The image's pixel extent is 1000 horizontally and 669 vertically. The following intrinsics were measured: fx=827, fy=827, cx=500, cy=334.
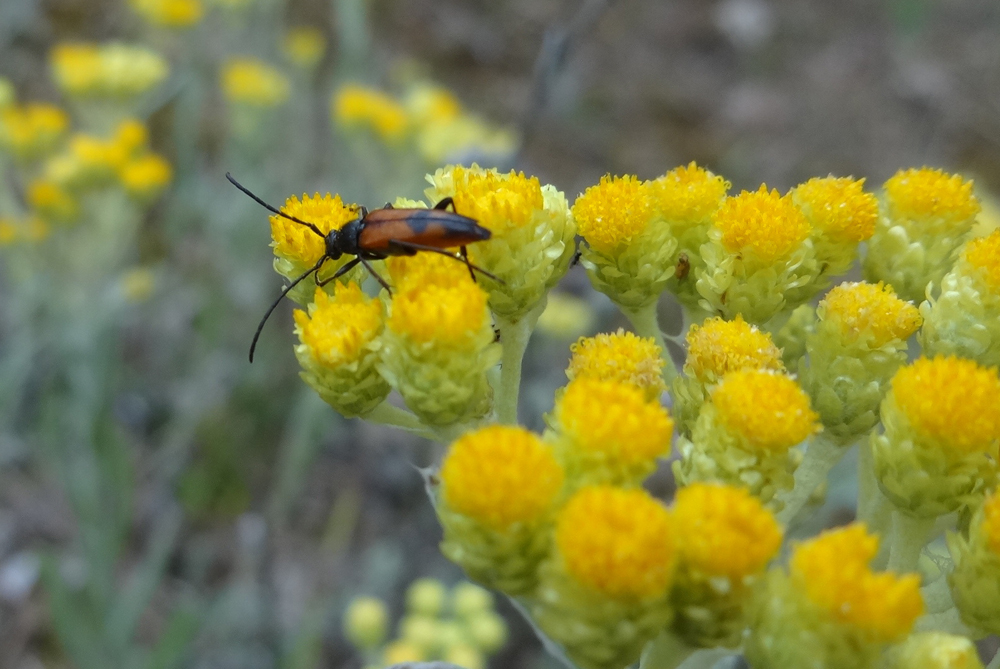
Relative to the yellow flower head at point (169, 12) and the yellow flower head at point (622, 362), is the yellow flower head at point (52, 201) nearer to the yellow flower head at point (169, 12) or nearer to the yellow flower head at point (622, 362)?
the yellow flower head at point (169, 12)

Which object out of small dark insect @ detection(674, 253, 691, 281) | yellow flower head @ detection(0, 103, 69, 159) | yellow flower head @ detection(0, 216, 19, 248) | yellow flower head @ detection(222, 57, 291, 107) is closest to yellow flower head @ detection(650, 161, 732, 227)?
small dark insect @ detection(674, 253, 691, 281)

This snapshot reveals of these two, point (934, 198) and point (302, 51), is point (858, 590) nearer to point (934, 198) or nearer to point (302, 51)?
point (934, 198)

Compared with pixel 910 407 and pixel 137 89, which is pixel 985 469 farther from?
pixel 137 89

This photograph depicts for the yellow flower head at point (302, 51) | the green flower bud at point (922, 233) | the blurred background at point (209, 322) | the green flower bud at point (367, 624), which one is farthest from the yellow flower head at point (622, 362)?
the yellow flower head at point (302, 51)

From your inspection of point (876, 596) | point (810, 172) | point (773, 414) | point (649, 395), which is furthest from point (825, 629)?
point (810, 172)

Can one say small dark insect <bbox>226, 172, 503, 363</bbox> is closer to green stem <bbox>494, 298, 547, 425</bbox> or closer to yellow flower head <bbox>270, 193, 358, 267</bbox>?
yellow flower head <bbox>270, 193, 358, 267</bbox>
